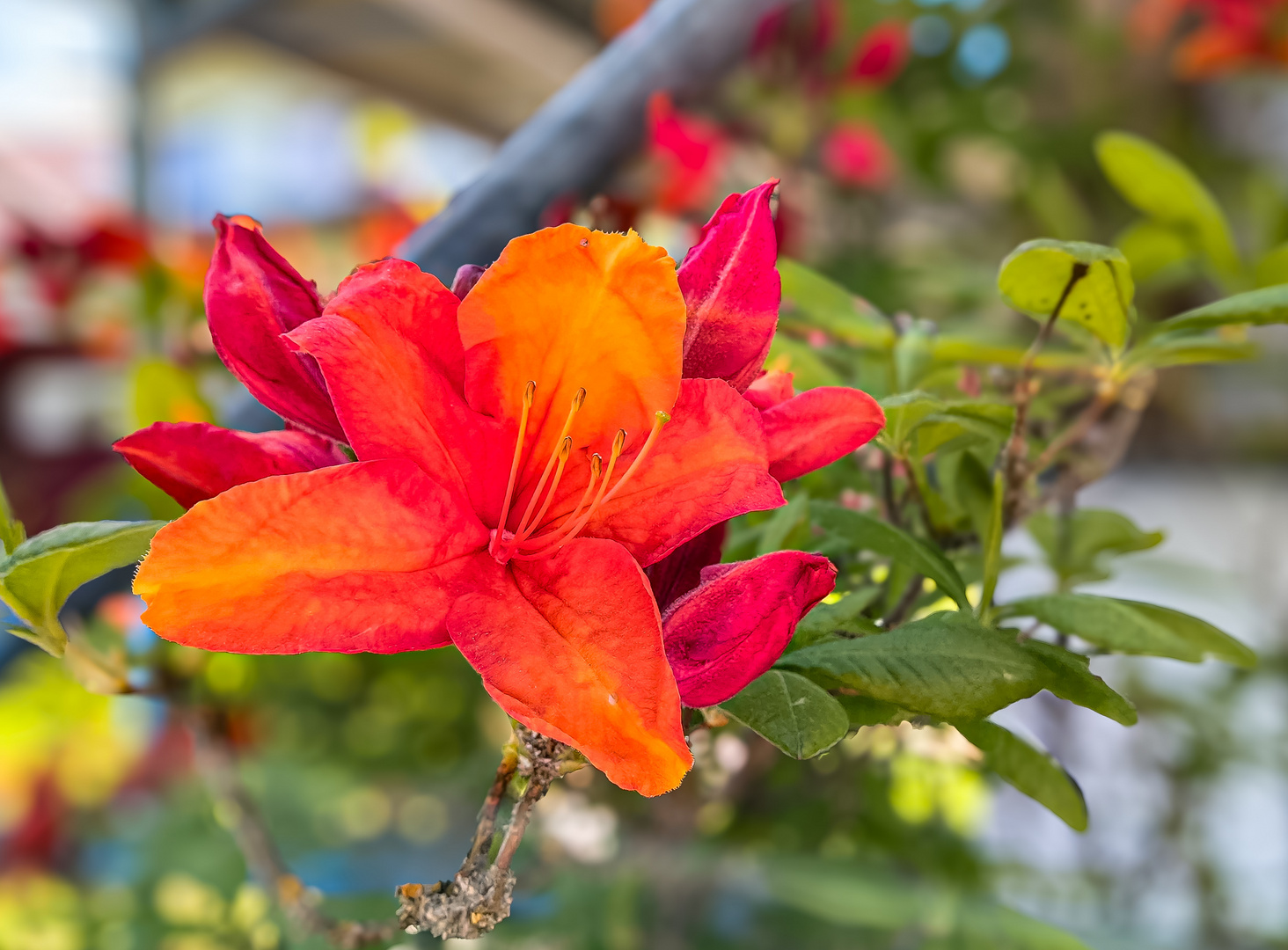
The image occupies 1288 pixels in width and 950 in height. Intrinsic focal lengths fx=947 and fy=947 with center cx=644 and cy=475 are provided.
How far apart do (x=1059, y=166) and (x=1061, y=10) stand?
0.23m

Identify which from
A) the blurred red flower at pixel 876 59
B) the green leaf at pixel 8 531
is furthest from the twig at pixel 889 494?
the blurred red flower at pixel 876 59

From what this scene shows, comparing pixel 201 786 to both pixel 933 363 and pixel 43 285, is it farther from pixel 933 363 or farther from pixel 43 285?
pixel 933 363

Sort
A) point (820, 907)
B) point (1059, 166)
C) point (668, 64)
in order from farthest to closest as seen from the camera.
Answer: point (1059, 166)
point (820, 907)
point (668, 64)

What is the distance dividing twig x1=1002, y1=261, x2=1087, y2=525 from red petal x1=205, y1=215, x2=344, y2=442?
19 centimetres

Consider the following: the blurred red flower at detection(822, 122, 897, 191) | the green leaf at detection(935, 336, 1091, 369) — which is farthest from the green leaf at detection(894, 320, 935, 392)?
the blurred red flower at detection(822, 122, 897, 191)

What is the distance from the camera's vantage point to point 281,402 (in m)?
0.22

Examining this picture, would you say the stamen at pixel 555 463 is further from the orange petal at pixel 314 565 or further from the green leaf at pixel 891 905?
the green leaf at pixel 891 905

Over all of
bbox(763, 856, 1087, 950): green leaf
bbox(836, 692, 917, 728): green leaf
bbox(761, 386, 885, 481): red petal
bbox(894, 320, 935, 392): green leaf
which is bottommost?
bbox(763, 856, 1087, 950): green leaf

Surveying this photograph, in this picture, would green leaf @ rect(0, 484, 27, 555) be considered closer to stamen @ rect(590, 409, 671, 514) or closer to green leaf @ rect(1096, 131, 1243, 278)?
stamen @ rect(590, 409, 671, 514)

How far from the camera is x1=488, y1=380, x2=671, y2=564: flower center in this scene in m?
0.20

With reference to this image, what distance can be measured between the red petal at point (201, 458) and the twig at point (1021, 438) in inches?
7.6

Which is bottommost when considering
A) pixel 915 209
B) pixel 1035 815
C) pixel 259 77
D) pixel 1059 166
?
pixel 259 77

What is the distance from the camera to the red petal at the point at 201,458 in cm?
21

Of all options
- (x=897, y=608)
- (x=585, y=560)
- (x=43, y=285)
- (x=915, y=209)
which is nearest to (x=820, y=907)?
(x=897, y=608)
